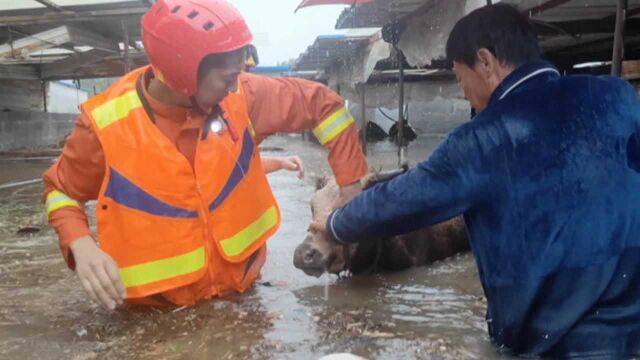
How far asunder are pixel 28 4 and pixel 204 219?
8.05 m

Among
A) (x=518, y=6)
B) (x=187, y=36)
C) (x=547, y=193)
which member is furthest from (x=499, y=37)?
(x=518, y=6)

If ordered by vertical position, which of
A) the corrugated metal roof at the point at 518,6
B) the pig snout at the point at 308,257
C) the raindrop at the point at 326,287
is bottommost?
the raindrop at the point at 326,287

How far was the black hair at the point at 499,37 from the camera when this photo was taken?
241cm

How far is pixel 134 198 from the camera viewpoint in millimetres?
3174

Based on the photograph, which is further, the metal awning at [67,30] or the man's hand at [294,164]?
the metal awning at [67,30]

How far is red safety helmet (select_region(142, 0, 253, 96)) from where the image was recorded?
9.62 ft

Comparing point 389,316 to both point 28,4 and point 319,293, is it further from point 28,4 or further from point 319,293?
point 28,4

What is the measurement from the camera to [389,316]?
3.55m

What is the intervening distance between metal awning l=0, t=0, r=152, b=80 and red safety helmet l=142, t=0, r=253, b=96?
689 centimetres

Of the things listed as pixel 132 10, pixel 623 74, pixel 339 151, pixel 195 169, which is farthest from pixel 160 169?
pixel 132 10

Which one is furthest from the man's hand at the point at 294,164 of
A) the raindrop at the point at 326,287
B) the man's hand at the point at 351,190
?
the raindrop at the point at 326,287

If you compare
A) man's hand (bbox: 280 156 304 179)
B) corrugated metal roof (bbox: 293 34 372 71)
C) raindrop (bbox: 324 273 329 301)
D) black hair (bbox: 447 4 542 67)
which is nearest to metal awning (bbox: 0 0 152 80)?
corrugated metal roof (bbox: 293 34 372 71)

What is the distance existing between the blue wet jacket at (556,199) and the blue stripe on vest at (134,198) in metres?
1.44

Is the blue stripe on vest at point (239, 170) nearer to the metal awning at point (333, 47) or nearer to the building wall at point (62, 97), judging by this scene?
the metal awning at point (333, 47)
